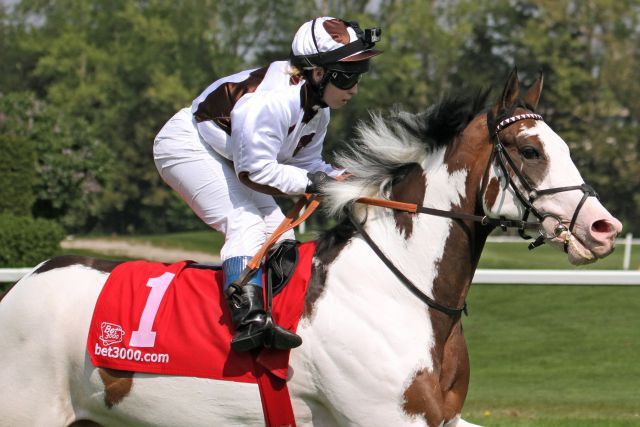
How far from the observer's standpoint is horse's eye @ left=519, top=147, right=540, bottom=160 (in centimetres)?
378

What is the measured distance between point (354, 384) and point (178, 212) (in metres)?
37.0

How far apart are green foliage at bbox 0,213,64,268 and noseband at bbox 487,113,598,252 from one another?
38.7ft

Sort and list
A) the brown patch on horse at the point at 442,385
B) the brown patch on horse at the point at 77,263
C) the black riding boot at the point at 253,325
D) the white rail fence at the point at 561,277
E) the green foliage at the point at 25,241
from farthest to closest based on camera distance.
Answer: the green foliage at the point at 25,241, the white rail fence at the point at 561,277, the brown patch on horse at the point at 77,263, the black riding boot at the point at 253,325, the brown patch on horse at the point at 442,385

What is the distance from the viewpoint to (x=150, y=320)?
161 inches

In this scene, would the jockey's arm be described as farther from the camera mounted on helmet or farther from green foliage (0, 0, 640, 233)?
green foliage (0, 0, 640, 233)

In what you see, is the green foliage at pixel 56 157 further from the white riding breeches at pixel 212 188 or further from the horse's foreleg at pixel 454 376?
the horse's foreleg at pixel 454 376

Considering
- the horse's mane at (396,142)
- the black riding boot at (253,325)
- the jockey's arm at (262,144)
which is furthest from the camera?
the horse's mane at (396,142)

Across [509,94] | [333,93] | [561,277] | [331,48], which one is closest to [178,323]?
[333,93]

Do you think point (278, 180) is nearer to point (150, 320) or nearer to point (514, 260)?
point (150, 320)

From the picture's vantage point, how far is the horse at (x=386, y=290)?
12.2ft

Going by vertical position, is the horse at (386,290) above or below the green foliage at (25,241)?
above

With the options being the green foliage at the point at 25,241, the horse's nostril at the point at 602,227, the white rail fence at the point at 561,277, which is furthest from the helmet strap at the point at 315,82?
the green foliage at the point at 25,241

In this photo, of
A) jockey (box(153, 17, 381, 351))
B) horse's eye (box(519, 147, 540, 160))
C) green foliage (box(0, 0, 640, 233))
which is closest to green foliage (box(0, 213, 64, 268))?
jockey (box(153, 17, 381, 351))

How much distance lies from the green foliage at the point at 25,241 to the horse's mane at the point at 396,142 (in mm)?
11346
